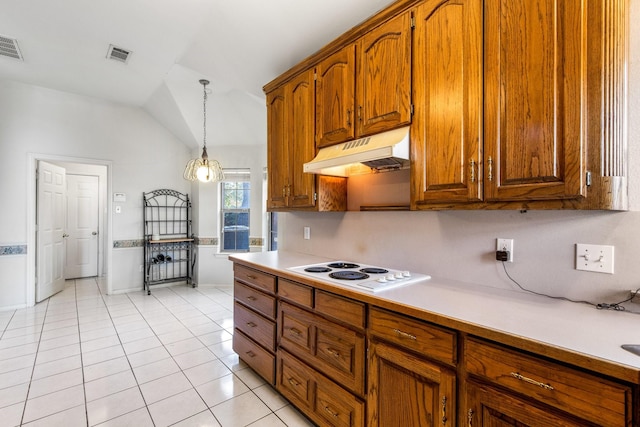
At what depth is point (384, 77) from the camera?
1.77m

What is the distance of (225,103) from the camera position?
4.61 m

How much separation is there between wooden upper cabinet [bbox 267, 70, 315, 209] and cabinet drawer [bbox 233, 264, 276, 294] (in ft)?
2.06

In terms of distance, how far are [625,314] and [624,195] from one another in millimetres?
457

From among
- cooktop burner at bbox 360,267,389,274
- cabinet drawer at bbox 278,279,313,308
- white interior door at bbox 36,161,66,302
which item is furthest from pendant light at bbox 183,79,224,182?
cooktop burner at bbox 360,267,389,274

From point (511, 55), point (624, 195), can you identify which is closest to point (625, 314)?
point (624, 195)

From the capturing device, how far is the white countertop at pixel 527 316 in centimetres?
87

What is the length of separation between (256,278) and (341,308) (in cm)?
92

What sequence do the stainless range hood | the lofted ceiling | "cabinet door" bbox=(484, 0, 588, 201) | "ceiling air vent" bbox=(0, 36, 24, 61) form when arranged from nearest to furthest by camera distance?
1. "cabinet door" bbox=(484, 0, 588, 201)
2. the stainless range hood
3. the lofted ceiling
4. "ceiling air vent" bbox=(0, 36, 24, 61)

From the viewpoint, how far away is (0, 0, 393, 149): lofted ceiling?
226 cm

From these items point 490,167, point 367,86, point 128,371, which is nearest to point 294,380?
point 128,371

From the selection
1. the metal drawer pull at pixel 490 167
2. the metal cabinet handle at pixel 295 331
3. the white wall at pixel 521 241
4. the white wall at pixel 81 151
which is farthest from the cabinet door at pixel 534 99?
the white wall at pixel 81 151

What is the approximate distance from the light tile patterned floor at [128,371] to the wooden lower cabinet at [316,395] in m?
0.16

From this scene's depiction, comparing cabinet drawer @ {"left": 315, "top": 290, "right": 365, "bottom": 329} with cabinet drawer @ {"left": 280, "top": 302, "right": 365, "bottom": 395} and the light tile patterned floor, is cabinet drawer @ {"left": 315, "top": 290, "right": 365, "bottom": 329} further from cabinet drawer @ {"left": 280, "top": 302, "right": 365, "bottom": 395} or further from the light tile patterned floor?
the light tile patterned floor

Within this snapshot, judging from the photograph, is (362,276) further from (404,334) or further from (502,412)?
(502,412)
